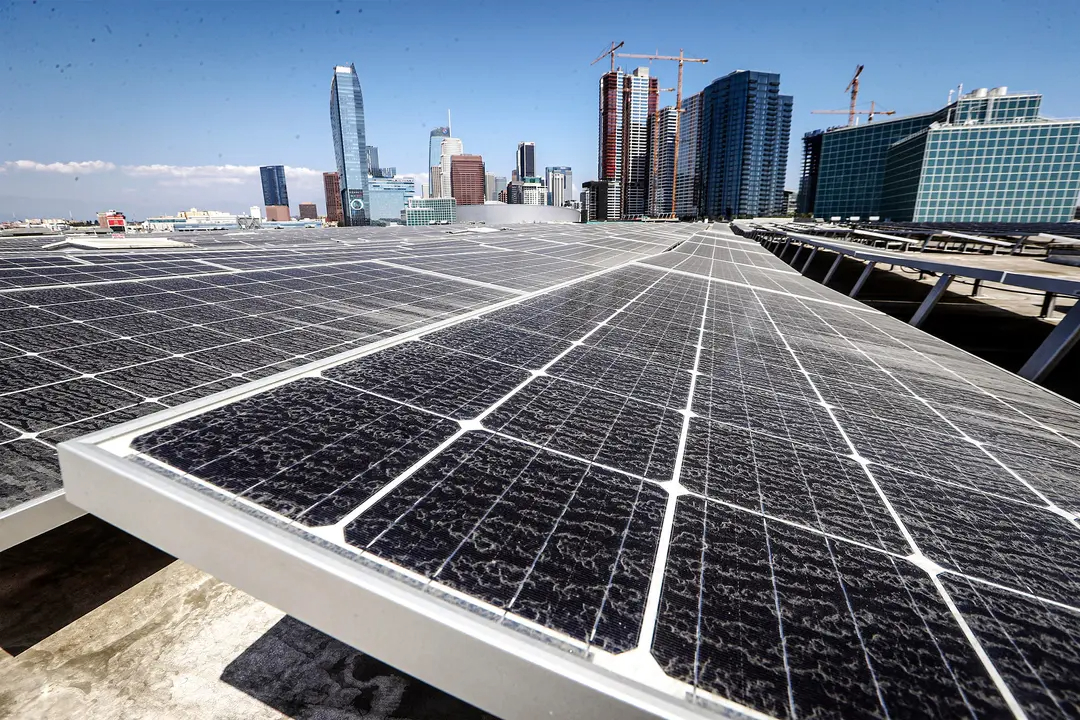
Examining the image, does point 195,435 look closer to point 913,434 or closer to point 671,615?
point 671,615

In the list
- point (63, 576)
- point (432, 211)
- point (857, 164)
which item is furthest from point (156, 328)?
point (857, 164)

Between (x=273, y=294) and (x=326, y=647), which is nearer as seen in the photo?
(x=326, y=647)

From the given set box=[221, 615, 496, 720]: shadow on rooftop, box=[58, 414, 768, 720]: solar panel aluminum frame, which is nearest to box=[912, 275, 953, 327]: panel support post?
box=[221, 615, 496, 720]: shadow on rooftop

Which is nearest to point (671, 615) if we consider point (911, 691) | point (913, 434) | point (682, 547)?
point (682, 547)

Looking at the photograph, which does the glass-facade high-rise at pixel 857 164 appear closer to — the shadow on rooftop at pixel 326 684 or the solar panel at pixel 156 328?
the solar panel at pixel 156 328

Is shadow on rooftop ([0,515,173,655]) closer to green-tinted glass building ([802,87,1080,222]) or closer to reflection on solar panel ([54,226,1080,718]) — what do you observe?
reflection on solar panel ([54,226,1080,718])

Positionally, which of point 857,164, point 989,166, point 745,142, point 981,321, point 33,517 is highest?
point 745,142

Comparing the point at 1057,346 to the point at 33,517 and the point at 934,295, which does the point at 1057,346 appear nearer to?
the point at 934,295
